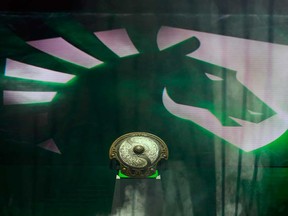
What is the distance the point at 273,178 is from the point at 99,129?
1.20 metres

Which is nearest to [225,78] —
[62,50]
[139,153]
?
[139,153]

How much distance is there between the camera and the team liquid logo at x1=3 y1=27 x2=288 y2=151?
10.0ft

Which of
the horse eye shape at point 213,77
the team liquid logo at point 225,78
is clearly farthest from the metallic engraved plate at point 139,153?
the horse eye shape at point 213,77

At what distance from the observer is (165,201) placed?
9.73 ft

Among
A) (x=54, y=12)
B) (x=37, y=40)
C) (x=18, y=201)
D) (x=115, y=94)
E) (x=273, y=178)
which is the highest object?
(x=54, y=12)

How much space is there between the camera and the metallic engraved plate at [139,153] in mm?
2865

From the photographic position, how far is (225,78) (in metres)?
3.09

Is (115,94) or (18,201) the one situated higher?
(115,94)

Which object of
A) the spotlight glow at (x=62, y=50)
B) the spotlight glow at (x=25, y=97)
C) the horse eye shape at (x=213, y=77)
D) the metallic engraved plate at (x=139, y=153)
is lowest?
the metallic engraved plate at (x=139, y=153)

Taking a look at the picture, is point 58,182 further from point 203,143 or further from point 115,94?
point 203,143

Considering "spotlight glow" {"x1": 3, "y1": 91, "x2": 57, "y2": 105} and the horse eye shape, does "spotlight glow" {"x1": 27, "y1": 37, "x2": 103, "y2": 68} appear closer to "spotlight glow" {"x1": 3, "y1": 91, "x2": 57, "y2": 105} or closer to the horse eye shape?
"spotlight glow" {"x1": 3, "y1": 91, "x2": 57, "y2": 105}

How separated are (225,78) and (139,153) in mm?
800

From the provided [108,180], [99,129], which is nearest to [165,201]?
[108,180]

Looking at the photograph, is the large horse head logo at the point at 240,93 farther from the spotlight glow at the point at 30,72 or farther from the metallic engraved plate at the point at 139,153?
the spotlight glow at the point at 30,72
